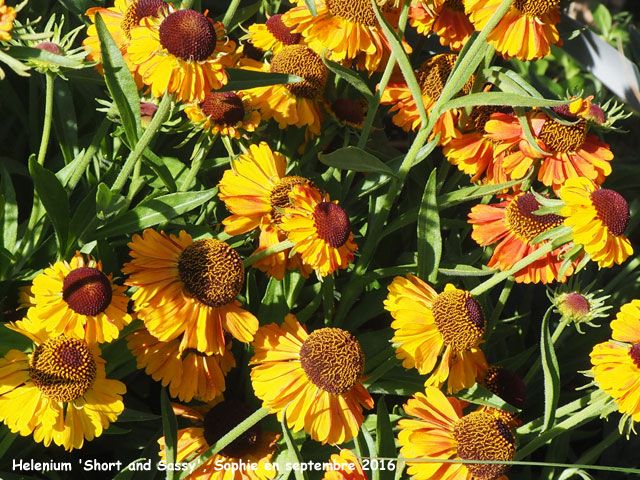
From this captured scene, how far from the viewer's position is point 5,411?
1.18 m

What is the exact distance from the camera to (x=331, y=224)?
4.02ft

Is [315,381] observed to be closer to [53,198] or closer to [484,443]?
[484,443]

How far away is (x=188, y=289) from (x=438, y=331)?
17.4 inches

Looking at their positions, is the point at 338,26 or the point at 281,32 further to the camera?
the point at 281,32

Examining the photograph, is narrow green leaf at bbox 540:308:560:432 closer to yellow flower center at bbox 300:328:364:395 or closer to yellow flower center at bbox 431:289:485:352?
yellow flower center at bbox 431:289:485:352

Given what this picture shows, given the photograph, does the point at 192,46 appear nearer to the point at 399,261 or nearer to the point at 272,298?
the point at 272,298

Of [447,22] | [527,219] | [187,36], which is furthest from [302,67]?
[527,219]

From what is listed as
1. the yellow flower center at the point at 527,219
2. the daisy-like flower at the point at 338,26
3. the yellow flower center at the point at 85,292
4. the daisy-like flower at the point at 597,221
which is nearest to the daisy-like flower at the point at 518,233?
the yellow flower center at the point at 527,219

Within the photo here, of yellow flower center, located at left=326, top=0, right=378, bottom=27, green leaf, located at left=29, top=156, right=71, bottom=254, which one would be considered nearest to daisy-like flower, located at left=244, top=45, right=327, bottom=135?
yellow flower center, located at left=326, top=0, right=378, bottom=27

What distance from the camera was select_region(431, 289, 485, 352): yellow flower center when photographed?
4.22 ft

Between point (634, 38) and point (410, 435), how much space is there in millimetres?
1708

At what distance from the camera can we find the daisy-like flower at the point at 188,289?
46.9 inches

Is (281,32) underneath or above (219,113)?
above

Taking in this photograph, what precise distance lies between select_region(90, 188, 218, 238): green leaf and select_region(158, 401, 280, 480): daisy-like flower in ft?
1.24
